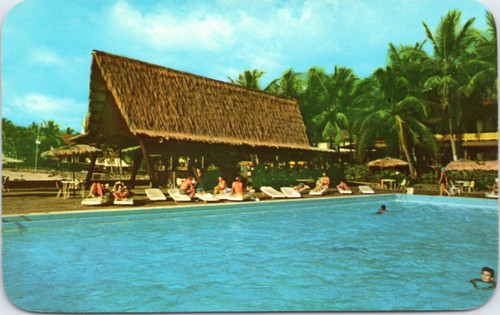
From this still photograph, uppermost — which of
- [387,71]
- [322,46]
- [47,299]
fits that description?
[387,71]

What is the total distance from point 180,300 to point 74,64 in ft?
17.5

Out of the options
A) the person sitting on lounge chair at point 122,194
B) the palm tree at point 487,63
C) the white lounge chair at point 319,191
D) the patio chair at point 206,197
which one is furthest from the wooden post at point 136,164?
the palm tree at point 487,63

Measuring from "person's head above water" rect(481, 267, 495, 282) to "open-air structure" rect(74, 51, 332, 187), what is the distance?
8.08 metres

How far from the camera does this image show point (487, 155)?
8.45 metres

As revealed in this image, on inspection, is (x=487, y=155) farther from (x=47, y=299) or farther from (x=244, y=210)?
(x=47, y=299)

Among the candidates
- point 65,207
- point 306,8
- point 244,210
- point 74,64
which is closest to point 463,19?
point 306,8

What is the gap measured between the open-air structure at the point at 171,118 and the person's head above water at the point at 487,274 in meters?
8.08

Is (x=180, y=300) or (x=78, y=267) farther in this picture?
(x=78, y=267)

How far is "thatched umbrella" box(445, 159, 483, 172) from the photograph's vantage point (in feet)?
34.4

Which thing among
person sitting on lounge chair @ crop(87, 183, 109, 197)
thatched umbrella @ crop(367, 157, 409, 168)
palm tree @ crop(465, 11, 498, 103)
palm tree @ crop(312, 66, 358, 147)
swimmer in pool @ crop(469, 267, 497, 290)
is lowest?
swimmer in pool @ crop(469, 267, 497, 290)

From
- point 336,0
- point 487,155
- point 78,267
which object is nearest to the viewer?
point 78,267

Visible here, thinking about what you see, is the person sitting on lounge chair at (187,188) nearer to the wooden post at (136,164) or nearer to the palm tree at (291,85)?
the wooden post at (136,164)

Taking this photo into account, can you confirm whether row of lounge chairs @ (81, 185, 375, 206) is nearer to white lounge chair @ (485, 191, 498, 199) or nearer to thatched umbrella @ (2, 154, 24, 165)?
thatched umbrella @ (2, 154, 24, 165)

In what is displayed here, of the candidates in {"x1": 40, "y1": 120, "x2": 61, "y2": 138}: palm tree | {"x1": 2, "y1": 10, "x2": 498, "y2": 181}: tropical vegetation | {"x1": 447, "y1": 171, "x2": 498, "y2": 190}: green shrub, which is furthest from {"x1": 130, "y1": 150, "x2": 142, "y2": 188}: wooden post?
{"x1": 447, "y1": 171, "x2": 498, "y2": 190}: green shrub
